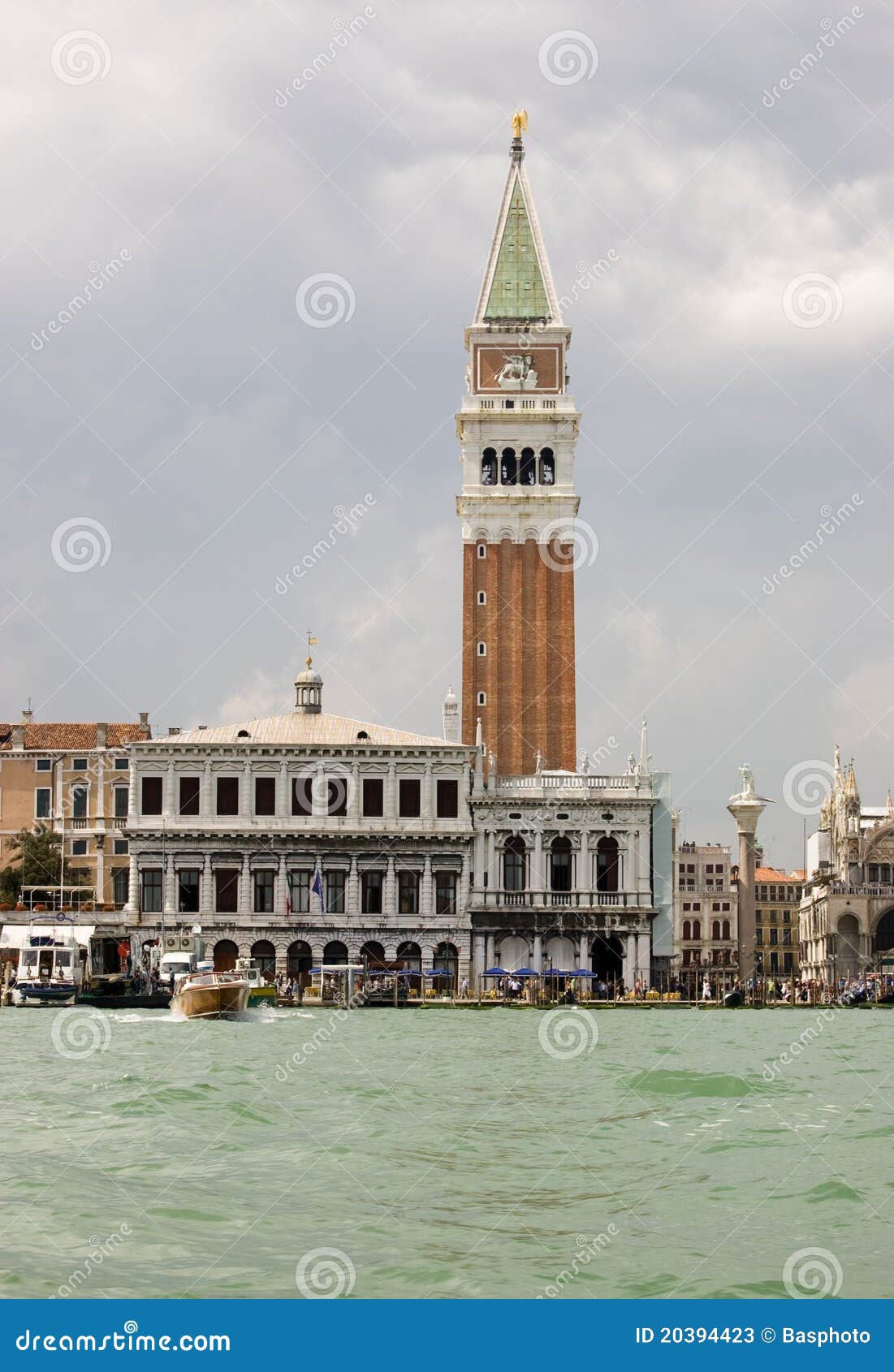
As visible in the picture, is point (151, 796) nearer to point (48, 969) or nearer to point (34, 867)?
point (34, 867)

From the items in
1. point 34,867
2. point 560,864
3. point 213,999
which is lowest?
point 213,999

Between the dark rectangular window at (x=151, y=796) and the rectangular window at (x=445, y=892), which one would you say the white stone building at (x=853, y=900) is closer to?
the rectangular window at (x=445, y=892)

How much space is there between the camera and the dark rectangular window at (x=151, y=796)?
2960 inches

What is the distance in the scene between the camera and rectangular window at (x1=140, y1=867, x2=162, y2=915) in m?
74.8

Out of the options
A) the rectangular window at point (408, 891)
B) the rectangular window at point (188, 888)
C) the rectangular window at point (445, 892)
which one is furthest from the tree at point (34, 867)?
the rectangular window at point (445, 892)

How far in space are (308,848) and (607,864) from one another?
13071 millimetres

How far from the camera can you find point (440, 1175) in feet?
56.3

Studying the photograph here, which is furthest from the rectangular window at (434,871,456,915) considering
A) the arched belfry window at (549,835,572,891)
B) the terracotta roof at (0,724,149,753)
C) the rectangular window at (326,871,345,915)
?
the terracotta roof at (0,724,149,753)

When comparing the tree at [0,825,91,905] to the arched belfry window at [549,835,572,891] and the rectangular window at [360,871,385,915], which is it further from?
the arched belfry window at [549,835,572,891]

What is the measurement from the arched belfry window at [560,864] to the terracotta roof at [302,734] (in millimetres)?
6569

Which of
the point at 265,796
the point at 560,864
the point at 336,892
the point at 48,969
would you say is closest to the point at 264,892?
the point at 336,892

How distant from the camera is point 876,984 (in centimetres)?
8744

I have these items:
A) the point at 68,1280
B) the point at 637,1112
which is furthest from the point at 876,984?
the point at 68,1280

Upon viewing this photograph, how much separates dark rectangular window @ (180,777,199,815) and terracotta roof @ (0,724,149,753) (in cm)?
1106
